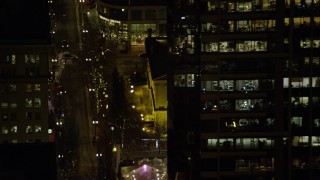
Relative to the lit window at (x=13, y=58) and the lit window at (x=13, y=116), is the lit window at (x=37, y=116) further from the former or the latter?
the lit window at (x=13, y=58)

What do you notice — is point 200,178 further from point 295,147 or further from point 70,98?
point 70,98

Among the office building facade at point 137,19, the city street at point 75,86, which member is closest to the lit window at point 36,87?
the city street at point 75,86

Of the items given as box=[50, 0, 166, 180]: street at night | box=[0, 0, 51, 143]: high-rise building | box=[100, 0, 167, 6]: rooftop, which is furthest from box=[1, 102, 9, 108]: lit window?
box=[100, 0, 167, 6]: rooftop

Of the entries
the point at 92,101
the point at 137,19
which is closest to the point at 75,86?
the point at 92,101

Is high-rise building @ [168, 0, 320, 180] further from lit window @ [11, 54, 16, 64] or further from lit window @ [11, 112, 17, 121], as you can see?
lit window @ [11, 112, 17, 121]

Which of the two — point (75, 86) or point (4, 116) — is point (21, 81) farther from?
point (75, 86)

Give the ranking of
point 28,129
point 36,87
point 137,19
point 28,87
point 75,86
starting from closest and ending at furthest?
point 28,129, point 28,87, point 36,87, point 75,86, point 137,19
